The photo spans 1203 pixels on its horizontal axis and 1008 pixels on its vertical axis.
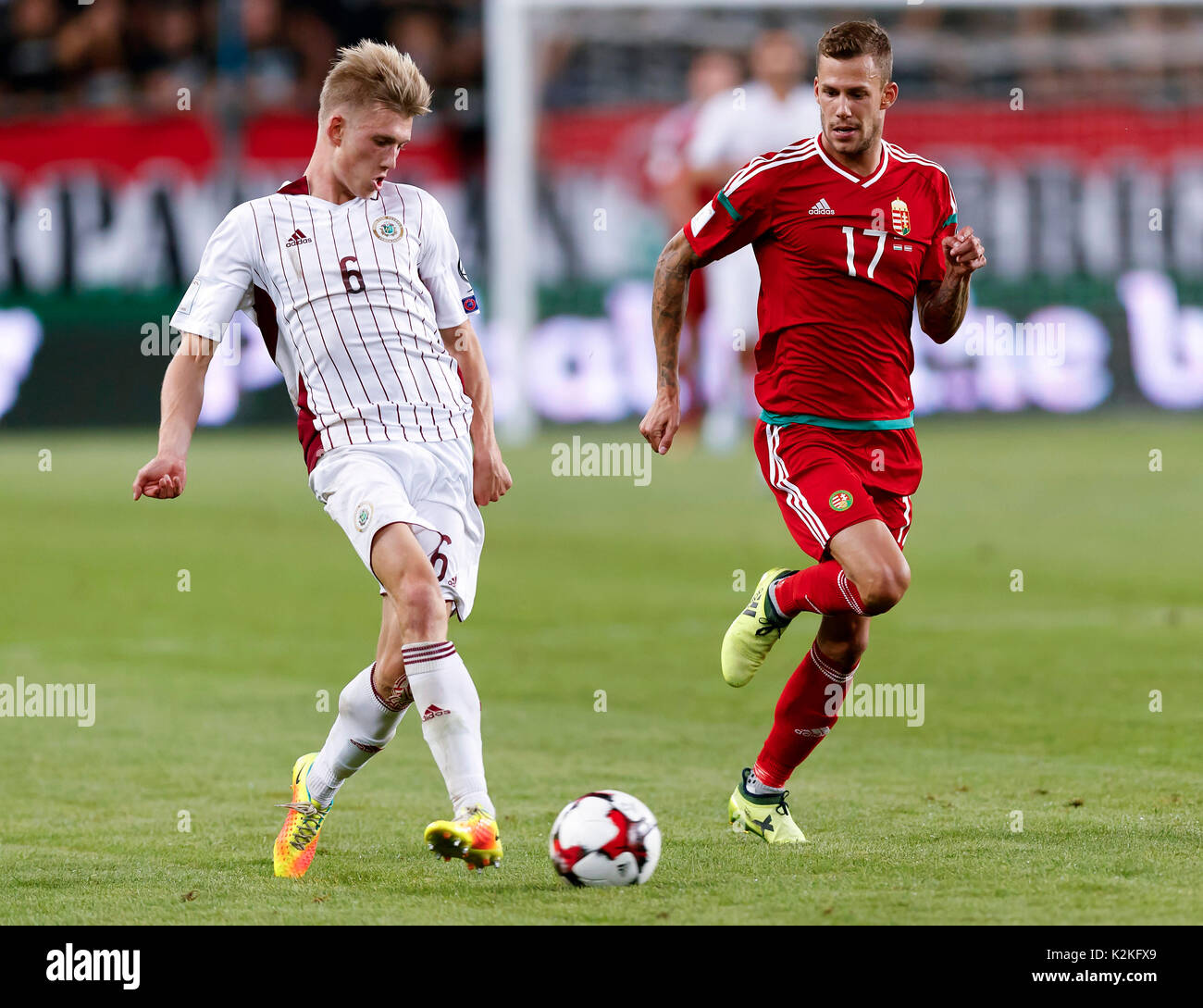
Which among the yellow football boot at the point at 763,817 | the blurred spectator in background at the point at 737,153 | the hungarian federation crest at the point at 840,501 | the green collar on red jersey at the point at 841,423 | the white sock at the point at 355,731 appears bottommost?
the yellow football boot at the point at 763,817

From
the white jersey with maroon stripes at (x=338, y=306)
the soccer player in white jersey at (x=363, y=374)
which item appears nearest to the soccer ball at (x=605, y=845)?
the soccer player in white jersey at (x=363, y=374)

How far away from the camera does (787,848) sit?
5.09 m

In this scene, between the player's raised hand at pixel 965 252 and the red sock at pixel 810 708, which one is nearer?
the player's raised hand at pixel 965 252

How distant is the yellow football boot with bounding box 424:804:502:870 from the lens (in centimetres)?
439

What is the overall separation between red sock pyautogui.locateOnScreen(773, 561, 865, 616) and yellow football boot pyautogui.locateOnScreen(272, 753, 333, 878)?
4.49 ft

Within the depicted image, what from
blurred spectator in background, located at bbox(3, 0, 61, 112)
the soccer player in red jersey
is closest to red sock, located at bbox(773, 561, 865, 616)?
the soccer player in red jersey

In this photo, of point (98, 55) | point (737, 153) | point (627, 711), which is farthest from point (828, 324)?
point (98, 55)

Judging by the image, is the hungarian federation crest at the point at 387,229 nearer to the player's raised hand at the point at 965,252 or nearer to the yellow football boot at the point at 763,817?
the player's raised hand at the point at 965,252

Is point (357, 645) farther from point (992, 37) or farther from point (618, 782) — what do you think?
point (992, 37)

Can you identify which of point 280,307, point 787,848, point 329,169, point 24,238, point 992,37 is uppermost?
point 992,37

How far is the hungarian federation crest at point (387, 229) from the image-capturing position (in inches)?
199

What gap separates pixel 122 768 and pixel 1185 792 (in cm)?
337

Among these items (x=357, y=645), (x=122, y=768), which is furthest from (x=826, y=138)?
(x=357, y=645)

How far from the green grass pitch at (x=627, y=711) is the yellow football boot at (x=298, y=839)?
0.17 feet
